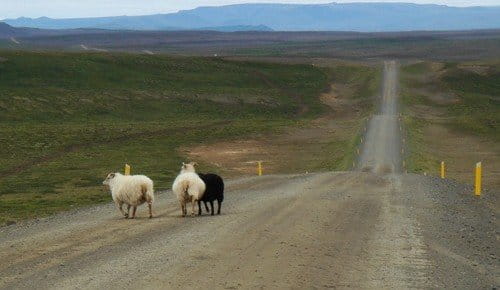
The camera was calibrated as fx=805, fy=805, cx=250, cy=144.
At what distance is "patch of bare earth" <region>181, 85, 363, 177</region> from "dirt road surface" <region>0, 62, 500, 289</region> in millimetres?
24008

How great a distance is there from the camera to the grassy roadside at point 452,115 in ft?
193

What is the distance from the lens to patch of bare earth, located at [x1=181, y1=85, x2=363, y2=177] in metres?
54.3

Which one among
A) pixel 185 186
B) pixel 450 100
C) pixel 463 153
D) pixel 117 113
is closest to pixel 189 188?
pixel 185 186

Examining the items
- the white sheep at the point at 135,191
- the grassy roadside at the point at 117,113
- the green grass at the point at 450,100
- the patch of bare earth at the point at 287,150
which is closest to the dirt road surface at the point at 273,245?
the white sheep at the point at 135,191

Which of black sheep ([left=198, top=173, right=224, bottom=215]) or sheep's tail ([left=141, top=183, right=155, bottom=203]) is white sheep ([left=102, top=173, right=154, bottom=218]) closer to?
sheep's tail ([left=141, top=183, right=155, bottom=203])

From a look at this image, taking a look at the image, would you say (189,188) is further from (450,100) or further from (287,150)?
(450,100)

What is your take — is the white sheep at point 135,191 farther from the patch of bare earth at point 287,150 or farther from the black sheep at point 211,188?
the patch of bare earth at point 287,150

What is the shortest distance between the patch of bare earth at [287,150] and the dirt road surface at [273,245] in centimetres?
2401

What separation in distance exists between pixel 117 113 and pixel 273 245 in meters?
71.2

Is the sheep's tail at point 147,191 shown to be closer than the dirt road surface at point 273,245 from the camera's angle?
No

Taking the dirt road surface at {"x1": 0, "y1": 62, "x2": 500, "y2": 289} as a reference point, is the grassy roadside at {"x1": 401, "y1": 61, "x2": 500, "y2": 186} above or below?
below

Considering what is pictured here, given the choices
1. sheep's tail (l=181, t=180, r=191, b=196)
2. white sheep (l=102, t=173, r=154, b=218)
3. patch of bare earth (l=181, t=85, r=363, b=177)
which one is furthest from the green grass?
white sheep (l=102, t=173, r=154, b=218)

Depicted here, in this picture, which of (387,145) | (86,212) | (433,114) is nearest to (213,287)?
(86,212)

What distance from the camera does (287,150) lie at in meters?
64.3
